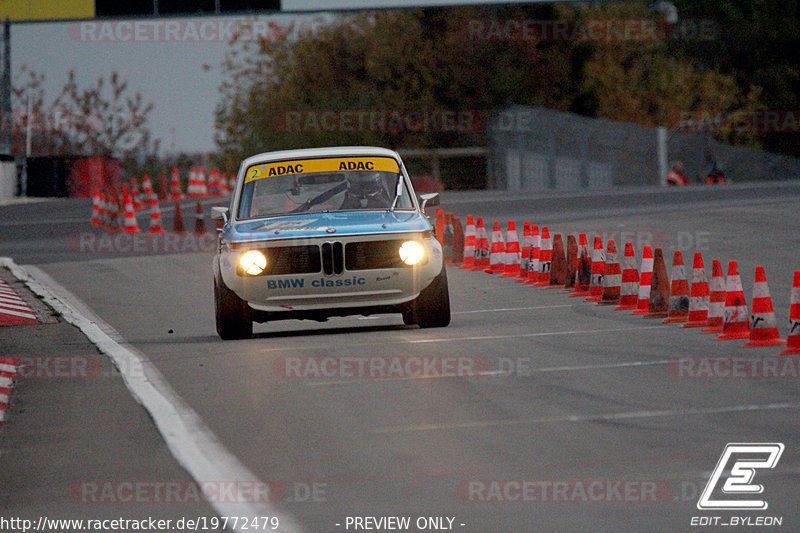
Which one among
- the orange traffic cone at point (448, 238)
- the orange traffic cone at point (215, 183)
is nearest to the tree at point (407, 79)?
the orange traffic cone at point (215, 183)

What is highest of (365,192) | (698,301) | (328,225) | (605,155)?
(365,192)

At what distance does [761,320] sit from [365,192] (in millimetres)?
3876

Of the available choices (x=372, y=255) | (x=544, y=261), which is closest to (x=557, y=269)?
(x=544, y=261)

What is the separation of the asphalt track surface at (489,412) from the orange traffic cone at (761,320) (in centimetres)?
20

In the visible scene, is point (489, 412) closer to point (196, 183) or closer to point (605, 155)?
point (196, 183)

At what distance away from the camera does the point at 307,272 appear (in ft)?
42.2

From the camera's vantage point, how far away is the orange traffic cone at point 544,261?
18281 mm

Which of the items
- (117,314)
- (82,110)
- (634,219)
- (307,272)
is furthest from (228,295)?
(82,110)

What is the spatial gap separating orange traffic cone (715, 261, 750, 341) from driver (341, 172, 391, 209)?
3214 millimetres

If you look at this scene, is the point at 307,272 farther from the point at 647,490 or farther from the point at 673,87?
the point at 673,87

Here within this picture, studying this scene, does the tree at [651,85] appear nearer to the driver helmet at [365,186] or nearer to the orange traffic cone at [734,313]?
the driver helmet at [365,186]

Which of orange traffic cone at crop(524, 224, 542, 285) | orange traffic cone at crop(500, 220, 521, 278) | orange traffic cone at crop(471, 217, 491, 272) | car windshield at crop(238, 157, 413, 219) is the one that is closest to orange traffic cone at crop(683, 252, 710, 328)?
car windshield at crop(238, 157, 413, 219)

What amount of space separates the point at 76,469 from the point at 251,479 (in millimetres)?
1003

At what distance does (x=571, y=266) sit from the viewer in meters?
17.5
